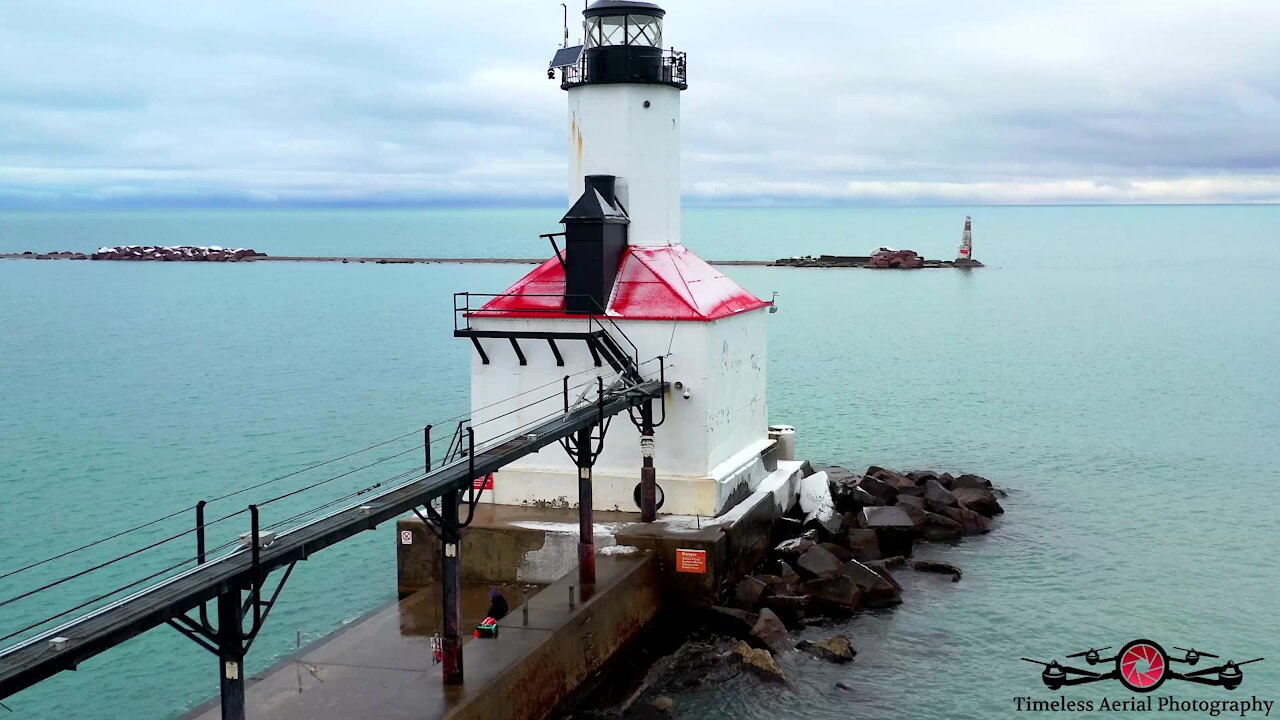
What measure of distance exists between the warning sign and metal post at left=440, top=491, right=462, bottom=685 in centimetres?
565

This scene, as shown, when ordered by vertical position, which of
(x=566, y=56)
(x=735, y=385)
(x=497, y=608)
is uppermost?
(x=566, y=56)

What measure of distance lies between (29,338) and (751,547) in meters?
60.9

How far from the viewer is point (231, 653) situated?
37.8ft

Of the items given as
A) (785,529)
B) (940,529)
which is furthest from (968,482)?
(785,529)

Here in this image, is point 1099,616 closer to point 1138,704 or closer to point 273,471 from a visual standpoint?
point 1138,704

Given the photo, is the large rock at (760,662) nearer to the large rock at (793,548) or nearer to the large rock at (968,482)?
the large rock at (793,548)

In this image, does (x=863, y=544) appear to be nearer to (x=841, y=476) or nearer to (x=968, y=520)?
(x=968, y=520)

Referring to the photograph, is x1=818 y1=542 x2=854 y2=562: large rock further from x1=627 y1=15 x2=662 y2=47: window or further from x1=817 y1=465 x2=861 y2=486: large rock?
x1=627 y1=15 x2=662 y2=47: window

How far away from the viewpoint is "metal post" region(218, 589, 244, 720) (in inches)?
453

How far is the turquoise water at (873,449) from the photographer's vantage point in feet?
65.0

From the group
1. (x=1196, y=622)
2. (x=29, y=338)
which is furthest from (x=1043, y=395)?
(x=29, y=338)

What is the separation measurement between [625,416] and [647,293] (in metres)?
2.29

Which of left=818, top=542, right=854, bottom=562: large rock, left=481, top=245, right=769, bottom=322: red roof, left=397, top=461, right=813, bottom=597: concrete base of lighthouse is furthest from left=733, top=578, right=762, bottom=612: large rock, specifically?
left=481, top=245, right=769, bottom=322: red roof

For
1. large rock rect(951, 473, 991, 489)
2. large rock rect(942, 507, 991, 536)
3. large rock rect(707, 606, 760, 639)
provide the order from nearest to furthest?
large rock rect(707, 606, 760, 639) → large rock rect(942, 507, 991, 536) → large rock rect(951, 473, 991, 489)
